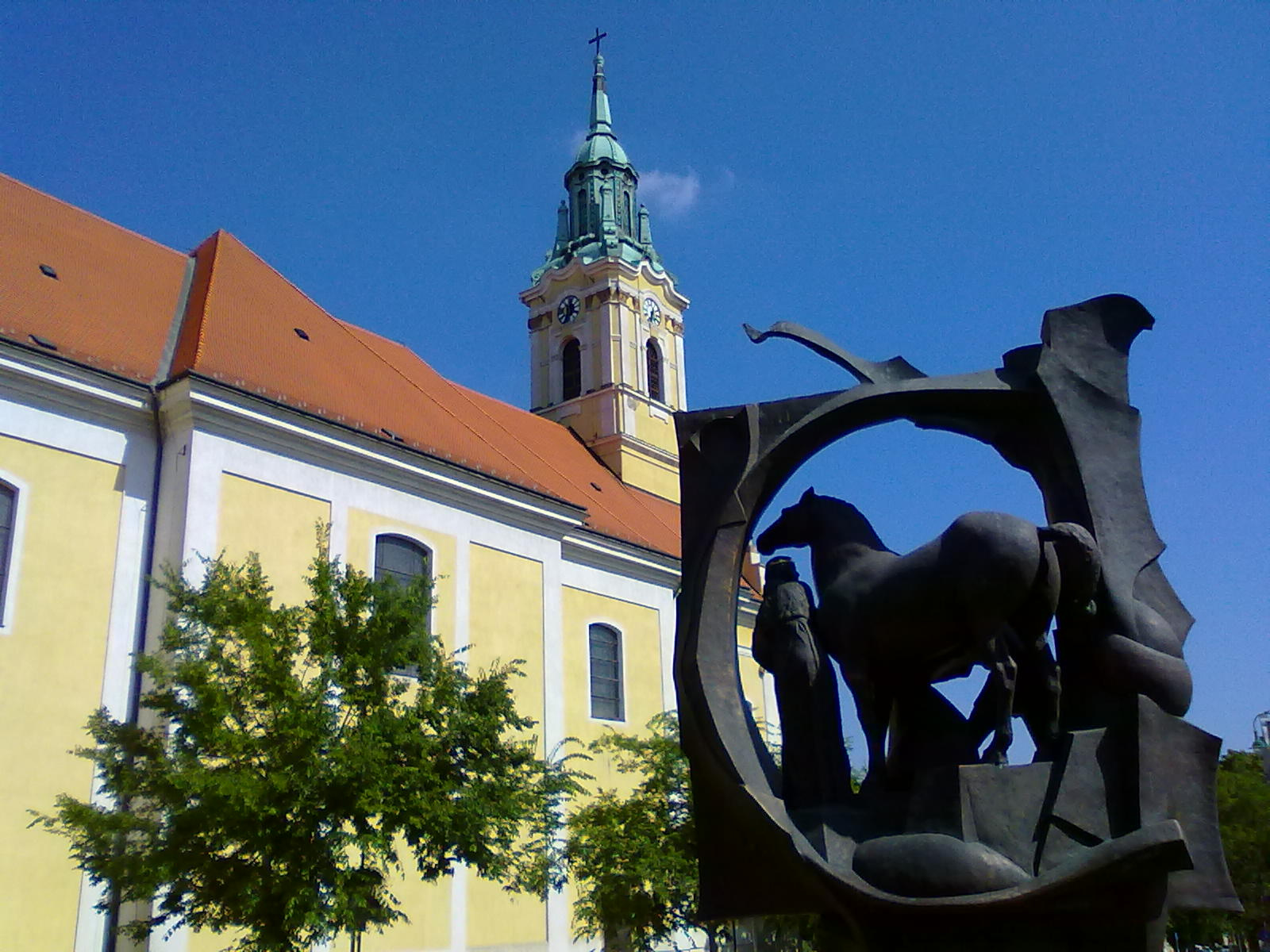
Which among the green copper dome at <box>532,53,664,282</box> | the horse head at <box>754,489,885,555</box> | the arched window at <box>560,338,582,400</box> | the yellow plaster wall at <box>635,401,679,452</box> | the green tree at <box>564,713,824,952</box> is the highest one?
the green copper dome at <box>532,53,664,282</box>

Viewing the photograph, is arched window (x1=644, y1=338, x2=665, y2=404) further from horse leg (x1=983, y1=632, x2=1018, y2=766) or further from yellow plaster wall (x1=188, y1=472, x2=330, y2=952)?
horse leg (x1=983, y1=632, x2=1018, y2=766)

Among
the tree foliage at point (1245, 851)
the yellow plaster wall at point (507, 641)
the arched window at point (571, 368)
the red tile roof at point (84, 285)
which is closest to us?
the red tile roof at point (84, 285)

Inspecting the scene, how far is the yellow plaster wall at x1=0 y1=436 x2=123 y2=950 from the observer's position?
15.6 metres

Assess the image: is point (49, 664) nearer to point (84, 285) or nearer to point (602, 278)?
point (84, 285)

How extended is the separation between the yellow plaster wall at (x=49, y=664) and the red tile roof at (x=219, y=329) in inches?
80.4

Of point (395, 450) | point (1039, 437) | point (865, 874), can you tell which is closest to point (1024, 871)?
point (865, 874)

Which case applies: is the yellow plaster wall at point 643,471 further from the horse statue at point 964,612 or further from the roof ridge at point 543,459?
the horse statue at point 964,612

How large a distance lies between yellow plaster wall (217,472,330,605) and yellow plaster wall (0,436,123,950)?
1650 millimetres

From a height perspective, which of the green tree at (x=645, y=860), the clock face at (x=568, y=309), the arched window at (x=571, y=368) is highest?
the clock face at (x=568, y=309)

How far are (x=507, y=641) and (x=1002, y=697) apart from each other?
1830 cm

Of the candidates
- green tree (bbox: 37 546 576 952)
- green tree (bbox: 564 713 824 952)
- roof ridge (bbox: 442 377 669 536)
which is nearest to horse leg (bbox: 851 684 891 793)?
green tree (bbox: 37 546 576 952)

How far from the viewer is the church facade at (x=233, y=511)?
16.7m

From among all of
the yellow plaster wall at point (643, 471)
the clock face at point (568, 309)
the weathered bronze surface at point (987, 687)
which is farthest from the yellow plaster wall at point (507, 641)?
the clock face at point (568, 309)

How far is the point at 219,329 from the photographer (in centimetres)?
2100
